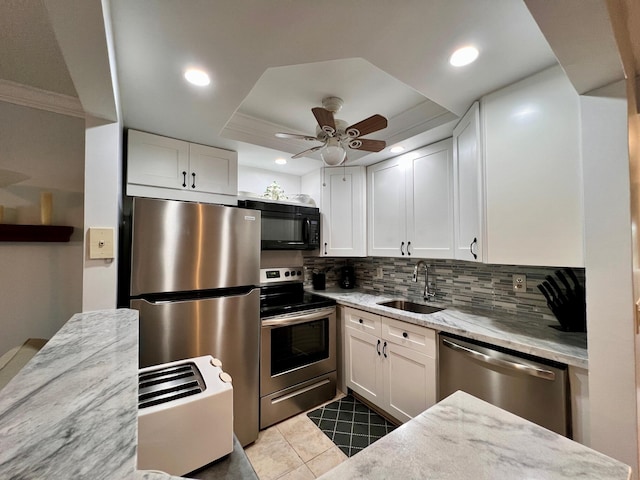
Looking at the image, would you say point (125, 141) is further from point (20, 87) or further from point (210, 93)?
point (210, 93)

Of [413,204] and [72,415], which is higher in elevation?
[413,204]

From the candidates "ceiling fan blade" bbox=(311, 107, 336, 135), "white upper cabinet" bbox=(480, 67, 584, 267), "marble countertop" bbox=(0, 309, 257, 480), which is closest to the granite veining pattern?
"marble countertop" bbox=(0, 309, 257, 480)

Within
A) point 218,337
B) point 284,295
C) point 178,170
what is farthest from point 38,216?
point 284,295

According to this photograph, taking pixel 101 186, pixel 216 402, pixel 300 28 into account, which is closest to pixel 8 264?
pixel 101 186

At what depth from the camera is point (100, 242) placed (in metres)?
1.32

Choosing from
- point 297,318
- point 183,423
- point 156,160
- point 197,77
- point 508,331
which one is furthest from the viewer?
point 297,318

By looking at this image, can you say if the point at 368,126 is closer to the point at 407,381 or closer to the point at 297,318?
the point at 297,318

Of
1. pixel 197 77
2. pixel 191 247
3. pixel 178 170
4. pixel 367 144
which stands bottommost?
pixel 191 247

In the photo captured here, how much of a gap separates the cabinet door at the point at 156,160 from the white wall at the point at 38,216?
0.28m

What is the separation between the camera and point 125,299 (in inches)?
65.5

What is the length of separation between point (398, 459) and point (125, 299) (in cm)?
179

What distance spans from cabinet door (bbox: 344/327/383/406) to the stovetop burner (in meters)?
0.37

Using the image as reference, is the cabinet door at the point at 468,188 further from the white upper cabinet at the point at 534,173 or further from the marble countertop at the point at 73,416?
the marble countertop at the point at 73,416

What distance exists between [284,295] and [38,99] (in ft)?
7.27
